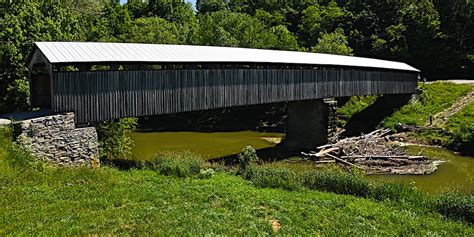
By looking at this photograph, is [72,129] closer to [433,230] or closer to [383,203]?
[383,203]

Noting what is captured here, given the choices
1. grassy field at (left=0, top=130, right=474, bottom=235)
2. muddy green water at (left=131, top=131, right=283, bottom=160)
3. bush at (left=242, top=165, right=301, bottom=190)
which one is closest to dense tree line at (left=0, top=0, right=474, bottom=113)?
muddy green water at (left=131, top=131, right=283, bottom=160)

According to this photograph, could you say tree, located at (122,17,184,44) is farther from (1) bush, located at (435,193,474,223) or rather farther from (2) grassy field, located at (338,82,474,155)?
(1) bush, located at (435,193,474,223)

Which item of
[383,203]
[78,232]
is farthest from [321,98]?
[78,232]

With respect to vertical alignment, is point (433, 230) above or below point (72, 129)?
below

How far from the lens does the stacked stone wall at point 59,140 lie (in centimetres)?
1370

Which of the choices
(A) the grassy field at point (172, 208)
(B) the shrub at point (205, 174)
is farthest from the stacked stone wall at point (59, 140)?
(B) the shrub at point (205, 174)

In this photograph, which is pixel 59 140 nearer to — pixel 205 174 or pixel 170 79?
pixel 205 174

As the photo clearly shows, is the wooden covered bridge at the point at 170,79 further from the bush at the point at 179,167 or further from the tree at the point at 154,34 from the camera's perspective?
the tree at the point at 154,34

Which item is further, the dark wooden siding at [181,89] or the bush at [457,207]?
the dark wooden siding at [181,89]

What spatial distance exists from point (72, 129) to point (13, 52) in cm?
835

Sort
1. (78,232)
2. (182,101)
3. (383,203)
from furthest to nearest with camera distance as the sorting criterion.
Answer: (182,101) → (383,203) → (78,232)

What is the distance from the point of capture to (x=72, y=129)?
14961 mm

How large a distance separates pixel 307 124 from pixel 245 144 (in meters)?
4.72

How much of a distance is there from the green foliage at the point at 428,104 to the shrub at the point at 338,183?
63.4 feet
